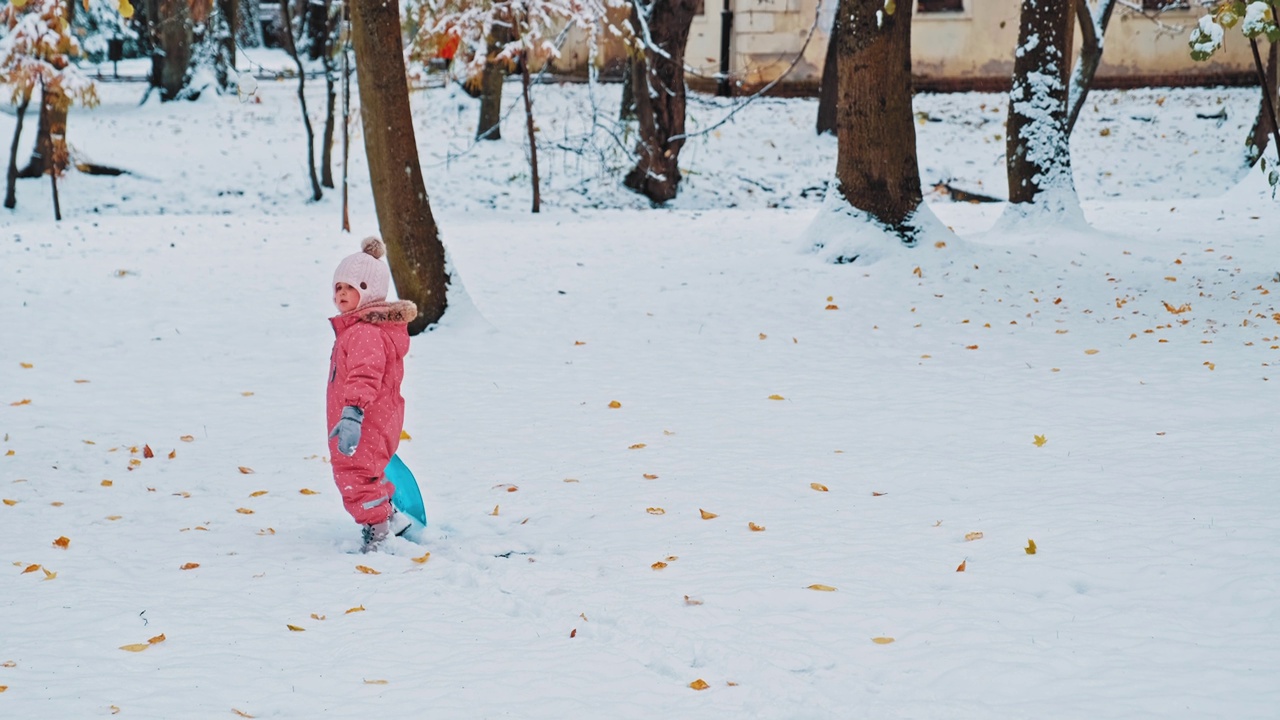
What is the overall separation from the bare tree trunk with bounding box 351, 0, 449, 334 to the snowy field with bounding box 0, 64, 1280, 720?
0.39m

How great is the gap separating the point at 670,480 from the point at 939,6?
23.7 m

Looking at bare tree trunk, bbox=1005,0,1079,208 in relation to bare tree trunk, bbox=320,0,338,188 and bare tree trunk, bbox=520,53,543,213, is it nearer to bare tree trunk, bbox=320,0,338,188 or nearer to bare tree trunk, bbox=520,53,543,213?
bare tree trunk, bbox=520,53,543,213

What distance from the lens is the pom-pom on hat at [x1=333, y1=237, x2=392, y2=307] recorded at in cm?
485

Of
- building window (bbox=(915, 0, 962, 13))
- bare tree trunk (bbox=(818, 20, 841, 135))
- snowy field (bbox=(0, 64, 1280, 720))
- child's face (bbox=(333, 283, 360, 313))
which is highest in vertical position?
building window (bbox=(915, 0, 962, 13))

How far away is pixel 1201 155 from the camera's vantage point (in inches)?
862

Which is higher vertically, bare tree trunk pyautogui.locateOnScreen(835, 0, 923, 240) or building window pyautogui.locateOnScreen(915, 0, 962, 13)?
building window pyautogui.locateOnScreen(915, 0, 962, 13)

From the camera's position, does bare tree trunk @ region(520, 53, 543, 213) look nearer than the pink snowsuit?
No

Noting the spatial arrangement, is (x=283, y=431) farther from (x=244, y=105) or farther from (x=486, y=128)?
(x=244, y=105)

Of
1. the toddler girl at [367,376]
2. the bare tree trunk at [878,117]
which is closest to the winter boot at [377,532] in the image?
the toddler girl at [367,376]

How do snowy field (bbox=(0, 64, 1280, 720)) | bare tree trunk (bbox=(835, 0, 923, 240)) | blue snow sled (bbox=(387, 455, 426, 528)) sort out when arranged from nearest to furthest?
snowy field (bbox=(0, 64, 1280, 720)) < blue snow sled (bbox=(387, 455, 426, 528)) < bare tree trunk (bbox=(835, 0, 923, 240))

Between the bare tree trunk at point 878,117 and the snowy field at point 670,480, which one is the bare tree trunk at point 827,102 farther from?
the bare tree trunk at point 878,117

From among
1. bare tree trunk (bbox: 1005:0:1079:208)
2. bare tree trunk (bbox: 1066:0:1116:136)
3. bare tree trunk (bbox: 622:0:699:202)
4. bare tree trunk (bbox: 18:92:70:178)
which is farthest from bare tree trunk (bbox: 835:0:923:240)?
bare tree trunk (bbox: 18:92:70:178)

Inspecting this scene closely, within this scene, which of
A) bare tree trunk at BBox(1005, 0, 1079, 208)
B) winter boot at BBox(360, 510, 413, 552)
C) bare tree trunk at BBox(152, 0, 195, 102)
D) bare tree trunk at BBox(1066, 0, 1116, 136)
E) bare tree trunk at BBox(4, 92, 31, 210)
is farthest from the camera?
bare tree trunk at BBox(152, 0, 195, 102)

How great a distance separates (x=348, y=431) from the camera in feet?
15.2
